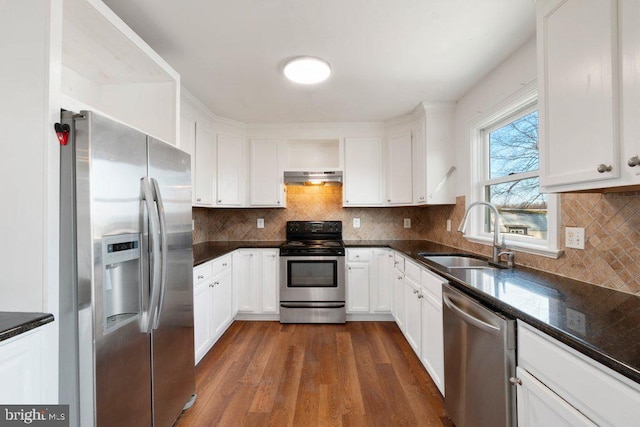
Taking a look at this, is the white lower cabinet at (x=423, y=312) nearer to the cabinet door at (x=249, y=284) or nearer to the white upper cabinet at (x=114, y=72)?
the cabinet door at (x=249, y=284)

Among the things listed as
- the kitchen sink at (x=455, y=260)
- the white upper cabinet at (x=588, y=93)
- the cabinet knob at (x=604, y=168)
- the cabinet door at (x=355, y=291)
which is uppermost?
the white upper cabinet at (x=588, y=93)

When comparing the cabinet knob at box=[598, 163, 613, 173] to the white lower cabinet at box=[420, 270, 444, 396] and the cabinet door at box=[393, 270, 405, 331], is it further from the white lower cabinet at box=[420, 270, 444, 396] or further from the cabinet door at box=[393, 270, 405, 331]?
the cabinet door at box=[393, 270, 405, 331]

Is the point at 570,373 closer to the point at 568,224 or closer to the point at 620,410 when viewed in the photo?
the point at 620,410

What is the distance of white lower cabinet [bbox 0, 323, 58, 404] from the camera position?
0.84 metres

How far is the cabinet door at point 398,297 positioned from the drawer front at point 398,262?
5 cm

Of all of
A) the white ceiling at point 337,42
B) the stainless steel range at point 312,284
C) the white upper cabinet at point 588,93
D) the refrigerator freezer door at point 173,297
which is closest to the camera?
the white upper cabinet at point 588,93

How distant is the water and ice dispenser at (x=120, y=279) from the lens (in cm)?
109

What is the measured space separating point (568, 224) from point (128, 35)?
102 inches

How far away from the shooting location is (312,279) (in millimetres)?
→ 3094

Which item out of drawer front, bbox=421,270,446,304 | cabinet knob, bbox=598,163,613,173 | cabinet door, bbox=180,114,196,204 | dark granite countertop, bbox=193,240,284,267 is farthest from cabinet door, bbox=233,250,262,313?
cabinet knob, bbox=598,163,613,173

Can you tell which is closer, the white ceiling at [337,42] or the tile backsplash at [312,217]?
the white ceiling at [337,42]

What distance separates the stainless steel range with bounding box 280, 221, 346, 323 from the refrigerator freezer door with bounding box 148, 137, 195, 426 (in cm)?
138

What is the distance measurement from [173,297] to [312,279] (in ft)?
5.72

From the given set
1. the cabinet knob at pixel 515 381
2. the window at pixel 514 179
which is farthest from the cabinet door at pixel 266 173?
the cabinet knob at pixel 515 381
